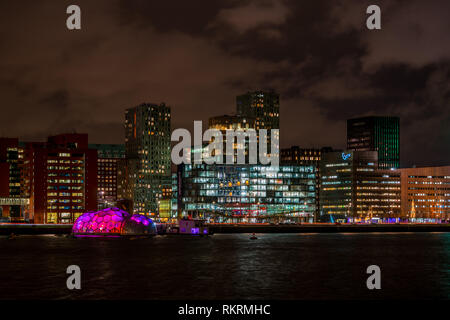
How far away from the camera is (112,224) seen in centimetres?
17388

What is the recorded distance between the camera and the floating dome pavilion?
172750 millimetres

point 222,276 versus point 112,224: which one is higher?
point 222,276

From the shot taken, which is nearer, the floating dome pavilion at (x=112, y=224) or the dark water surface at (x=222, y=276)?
the dark water surface at (x=222, y=276)

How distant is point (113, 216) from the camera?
17375 cm

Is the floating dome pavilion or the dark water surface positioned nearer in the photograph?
the dark water surface

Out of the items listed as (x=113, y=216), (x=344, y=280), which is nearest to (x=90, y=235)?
(x=113, y=216)

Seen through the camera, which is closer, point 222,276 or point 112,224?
point 222,276

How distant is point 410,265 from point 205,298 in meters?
39.6

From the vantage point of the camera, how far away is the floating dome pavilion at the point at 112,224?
173 metres
